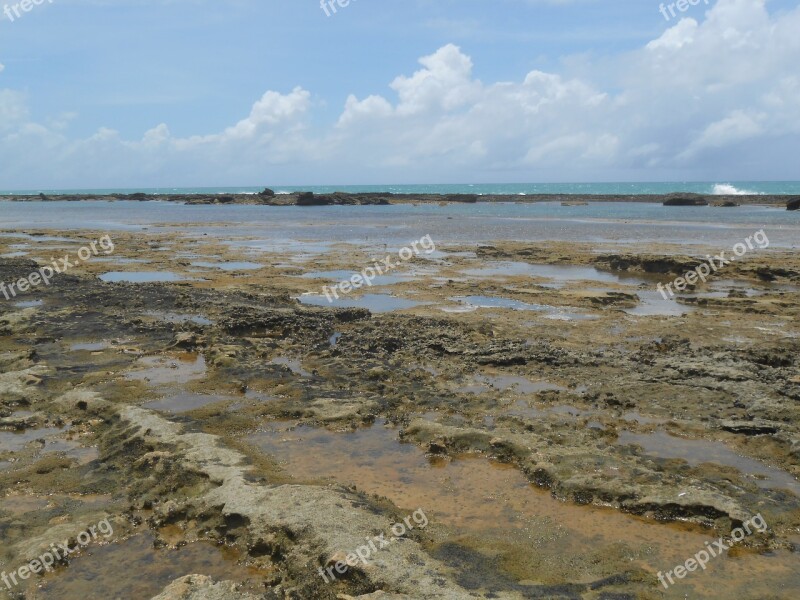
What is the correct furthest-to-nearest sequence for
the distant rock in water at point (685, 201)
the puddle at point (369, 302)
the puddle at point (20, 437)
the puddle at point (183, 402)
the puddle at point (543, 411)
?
the distant rock in water at point (685, 201)
the puddle at point (369, 302)
the puddle at point (183, 402)
the puddle at point (543, 411)
the puddle at point (20, 437)

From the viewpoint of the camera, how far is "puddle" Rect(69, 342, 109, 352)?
42.9 ft

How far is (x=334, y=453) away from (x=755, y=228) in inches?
2121

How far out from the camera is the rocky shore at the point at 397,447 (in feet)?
18.6

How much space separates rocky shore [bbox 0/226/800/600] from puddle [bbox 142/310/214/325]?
0.08 meters

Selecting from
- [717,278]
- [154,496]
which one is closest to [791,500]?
[154,496]

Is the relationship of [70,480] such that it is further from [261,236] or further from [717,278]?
Result: [261,236]

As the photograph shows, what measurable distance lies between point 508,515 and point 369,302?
12.9m

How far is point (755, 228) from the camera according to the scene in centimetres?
5050

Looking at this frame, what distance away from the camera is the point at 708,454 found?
8.35 m
